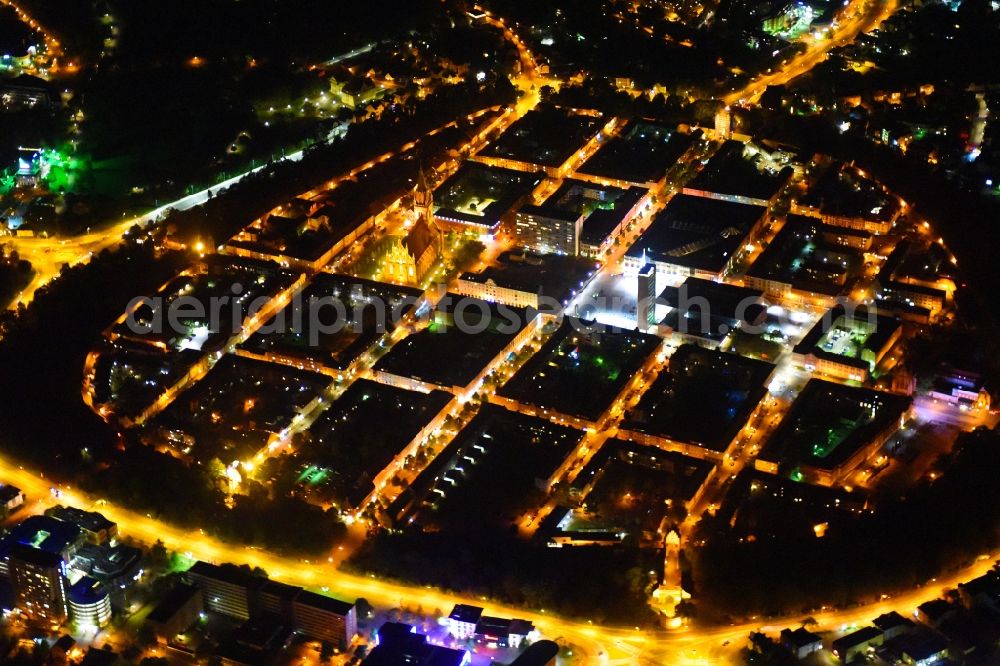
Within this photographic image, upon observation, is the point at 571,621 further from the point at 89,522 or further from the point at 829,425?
the point at 89,522

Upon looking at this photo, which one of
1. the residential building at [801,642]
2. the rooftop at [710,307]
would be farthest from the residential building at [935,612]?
the rooftop at [710,307]

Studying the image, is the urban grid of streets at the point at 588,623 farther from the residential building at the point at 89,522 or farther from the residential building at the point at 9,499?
the residential building at the point at 89,522

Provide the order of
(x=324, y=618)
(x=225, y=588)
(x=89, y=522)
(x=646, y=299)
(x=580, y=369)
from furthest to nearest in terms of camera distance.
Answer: (x=646, y=299)
(x=580, y=369)
(x=89, y=522)
(x=225, y=588)
(x=324, y=618)

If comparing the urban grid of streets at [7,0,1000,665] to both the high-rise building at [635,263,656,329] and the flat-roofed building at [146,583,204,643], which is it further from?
the high-rise building at [635,263,656,329]

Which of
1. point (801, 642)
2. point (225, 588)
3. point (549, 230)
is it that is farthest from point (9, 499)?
point (801, 642)

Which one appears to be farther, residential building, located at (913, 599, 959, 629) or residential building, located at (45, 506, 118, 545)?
residential building, located at (45, 506, 118, 545)

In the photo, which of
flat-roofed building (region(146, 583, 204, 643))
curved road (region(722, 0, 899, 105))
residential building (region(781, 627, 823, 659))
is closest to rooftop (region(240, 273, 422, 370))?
flat-roofed building (region(146, 583, 204, 643))

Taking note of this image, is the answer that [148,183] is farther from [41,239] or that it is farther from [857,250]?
[857,250]

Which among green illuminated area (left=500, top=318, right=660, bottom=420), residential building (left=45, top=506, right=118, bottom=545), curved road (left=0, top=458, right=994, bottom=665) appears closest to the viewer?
curved road (left=0, top=458, right=994, bottom=665)
